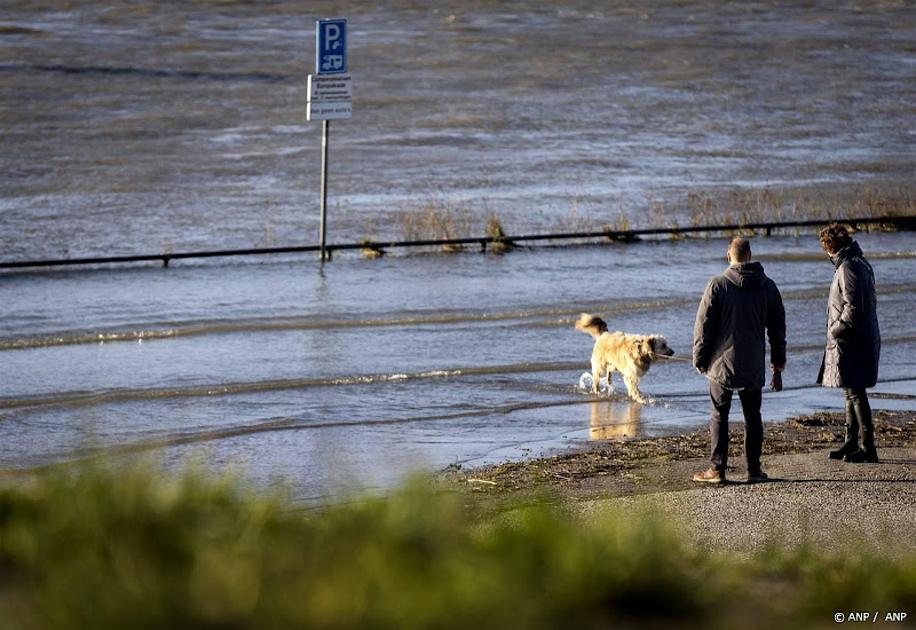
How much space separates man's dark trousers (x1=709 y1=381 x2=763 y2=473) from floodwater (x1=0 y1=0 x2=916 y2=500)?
2.09 metres

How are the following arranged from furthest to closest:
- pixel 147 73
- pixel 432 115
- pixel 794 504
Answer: pixel 147 73
pixel 432 115
pixel 794 504

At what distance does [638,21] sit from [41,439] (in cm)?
5992

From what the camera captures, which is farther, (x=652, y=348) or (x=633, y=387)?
(x=633, y=387)

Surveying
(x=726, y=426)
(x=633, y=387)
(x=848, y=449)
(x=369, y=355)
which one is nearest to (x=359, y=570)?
(x=726, y=426)

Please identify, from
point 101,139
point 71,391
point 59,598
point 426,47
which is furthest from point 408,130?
point 59,598

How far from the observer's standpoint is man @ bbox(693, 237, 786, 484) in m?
10.6

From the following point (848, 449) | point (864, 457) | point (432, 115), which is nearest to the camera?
point (864, 457)

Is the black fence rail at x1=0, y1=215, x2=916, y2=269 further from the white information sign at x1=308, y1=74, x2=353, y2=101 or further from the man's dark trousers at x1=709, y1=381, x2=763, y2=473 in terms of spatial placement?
the man's dark trousers at x1=709, y1=381, x2=763, y2=473

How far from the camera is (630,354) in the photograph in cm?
1465

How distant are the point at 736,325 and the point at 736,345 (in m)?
0.14

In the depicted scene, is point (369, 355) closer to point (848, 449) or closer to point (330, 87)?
point (848, 449)

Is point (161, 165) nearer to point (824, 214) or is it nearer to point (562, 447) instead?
point (824, 214)

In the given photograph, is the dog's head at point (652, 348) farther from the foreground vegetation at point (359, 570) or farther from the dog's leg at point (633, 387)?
the foreground vegetation at point (359, 570)

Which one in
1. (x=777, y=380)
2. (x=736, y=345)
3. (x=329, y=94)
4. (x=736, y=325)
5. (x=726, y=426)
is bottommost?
(x=726, y=426)
